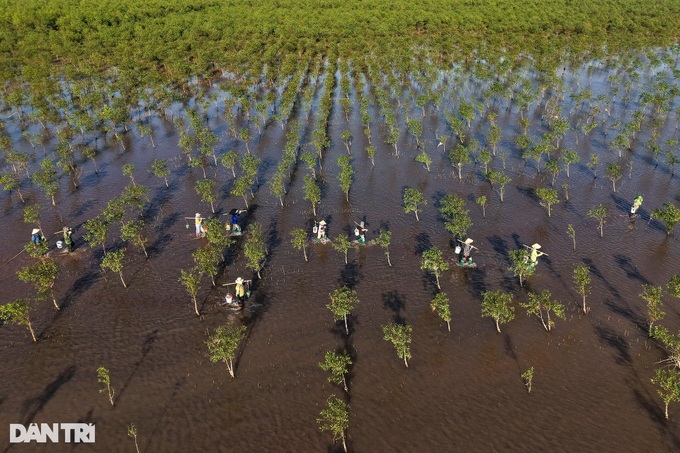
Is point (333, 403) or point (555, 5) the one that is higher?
point (555, 5)

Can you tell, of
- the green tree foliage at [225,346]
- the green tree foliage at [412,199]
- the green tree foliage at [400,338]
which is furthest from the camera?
the green tree foliage at [412,199]

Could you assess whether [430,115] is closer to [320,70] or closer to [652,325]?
[320,70]

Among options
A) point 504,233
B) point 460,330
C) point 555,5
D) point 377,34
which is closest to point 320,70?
point 377,34

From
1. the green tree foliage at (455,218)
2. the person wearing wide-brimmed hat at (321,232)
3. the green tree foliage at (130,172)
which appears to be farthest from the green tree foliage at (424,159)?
the green tree foliage at (130,172)

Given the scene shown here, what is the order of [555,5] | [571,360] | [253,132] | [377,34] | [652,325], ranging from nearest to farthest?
[571,360]
[652,325]
[253,132]
[377,34]
[555,5]

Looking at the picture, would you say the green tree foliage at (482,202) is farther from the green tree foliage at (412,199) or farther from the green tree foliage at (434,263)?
the green tree foliage at (434,263)

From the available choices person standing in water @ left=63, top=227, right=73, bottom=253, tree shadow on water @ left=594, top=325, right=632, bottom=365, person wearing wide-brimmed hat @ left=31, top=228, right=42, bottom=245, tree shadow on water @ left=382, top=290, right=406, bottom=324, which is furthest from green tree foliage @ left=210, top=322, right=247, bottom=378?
tree shadow on water @ left=594, top=325, right=632, bottom=365
